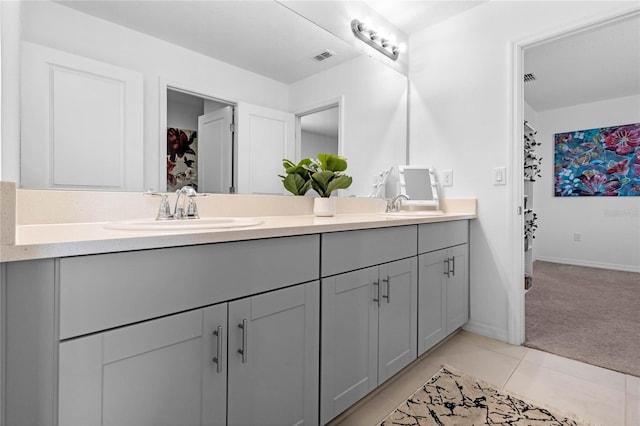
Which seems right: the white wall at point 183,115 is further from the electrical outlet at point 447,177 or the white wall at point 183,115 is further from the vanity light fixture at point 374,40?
the electrical outlet at point 447,177

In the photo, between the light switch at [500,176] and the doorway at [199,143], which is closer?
the doorway at [199,143]

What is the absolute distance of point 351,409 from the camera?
1454 mm

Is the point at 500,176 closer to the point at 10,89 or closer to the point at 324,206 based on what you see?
the point at 324,206

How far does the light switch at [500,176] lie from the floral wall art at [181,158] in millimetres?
1912

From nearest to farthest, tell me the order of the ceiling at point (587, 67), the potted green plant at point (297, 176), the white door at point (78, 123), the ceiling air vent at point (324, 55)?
1. the white door at point (78, 123)
2. the potted green plant at point (297, 176)
3. the ceiling air vent at point (324, 55)
4. the ceiling at point (587, 67)

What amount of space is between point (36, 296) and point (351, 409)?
1282 mm

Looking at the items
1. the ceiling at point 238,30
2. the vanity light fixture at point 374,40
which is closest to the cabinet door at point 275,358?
the ceiling at point 238,30

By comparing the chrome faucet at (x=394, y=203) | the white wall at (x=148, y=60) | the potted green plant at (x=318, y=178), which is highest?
the white wall at (x=148, y=60)

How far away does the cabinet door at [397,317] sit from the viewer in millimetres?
1486

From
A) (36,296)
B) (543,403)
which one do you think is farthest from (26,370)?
(543,403)

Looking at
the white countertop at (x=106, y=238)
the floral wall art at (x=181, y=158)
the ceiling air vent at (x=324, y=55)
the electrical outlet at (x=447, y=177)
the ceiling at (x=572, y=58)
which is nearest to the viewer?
the white countertop at (x=106, y=238)

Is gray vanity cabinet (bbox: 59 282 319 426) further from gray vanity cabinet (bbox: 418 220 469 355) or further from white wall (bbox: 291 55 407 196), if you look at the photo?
white wall (bbox: 291 55 407 196)

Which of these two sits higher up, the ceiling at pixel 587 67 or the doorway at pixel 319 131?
the ceiling at pixel 587 67

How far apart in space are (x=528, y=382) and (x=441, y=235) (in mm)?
865
